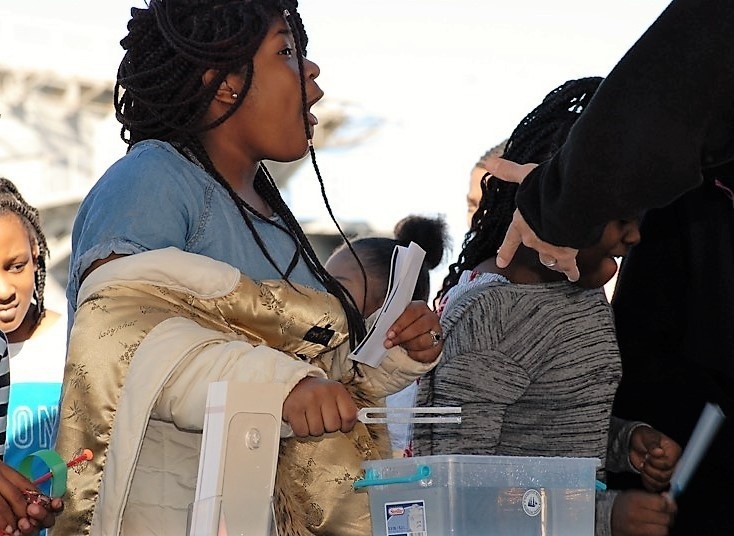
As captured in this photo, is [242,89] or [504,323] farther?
[504,323]

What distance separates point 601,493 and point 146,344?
1096 mm

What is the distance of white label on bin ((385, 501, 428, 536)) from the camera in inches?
71.1

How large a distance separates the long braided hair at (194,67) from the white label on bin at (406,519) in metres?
0.57

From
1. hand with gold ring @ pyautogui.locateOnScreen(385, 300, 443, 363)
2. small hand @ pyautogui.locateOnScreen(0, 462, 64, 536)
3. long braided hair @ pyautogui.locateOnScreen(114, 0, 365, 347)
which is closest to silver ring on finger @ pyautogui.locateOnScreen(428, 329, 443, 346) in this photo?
hand with gold ring @ pyautogui.locateOnScreen(385, 300, 443, 363)

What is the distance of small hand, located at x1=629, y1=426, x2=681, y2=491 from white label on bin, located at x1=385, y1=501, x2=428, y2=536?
3.11ft

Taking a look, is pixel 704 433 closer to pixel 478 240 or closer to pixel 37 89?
pixel 478 240

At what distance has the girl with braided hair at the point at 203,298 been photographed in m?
1.91

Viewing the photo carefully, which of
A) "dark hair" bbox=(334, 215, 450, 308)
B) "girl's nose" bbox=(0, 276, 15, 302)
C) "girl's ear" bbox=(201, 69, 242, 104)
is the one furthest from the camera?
"dark hair" bbox=(334, 215, 450, 308)

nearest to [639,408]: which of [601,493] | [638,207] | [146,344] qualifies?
[601,493]

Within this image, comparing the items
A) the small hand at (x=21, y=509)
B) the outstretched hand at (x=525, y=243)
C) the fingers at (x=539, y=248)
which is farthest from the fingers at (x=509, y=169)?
the small hand at (x=21, y=509)

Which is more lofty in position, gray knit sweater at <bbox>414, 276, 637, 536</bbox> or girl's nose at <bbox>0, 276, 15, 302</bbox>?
girl's nose at <bbox>0, 276, 15, 302</bbox>

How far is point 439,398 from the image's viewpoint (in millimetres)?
2486

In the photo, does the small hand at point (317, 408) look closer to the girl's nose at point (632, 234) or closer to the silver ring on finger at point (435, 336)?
the silver ring on finger at point (435, 336)

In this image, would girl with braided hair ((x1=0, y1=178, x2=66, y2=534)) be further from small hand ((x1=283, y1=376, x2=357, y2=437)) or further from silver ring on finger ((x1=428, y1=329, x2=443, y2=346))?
small hand ((x1=283, y1=376, x2=357, y2=437))
